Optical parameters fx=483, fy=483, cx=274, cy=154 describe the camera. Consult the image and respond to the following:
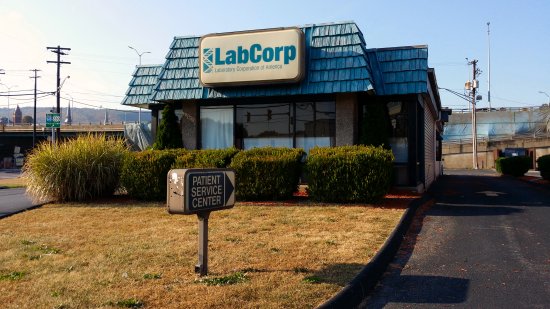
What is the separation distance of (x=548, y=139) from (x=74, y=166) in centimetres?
5590

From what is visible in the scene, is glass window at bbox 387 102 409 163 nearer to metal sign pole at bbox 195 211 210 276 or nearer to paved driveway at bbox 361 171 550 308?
paved driveway at bbox 361 171 550 308

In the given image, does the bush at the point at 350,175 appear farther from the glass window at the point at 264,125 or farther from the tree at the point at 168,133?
the tree at the point at 168,133

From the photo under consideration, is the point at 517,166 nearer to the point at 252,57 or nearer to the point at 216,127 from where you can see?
the point at 216,127

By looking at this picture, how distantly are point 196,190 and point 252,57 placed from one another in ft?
31.0

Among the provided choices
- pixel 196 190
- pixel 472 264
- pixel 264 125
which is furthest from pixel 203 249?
pixel 264 125

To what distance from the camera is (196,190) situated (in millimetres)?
5398

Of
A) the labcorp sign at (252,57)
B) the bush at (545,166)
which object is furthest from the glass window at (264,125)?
the bush at (545,166)

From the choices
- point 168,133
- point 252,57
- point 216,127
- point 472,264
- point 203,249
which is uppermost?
point 252,57

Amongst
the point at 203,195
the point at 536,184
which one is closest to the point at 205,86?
the point at 203,195

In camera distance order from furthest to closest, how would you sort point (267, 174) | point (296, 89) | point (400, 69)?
point (296, 89), point (400, 69), point (267, 174)

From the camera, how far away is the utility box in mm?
5262

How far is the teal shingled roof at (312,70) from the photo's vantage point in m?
13.5

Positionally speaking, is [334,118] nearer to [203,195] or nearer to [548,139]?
[203,195]

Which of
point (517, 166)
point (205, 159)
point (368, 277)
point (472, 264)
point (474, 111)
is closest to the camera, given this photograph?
point (368, 277)
